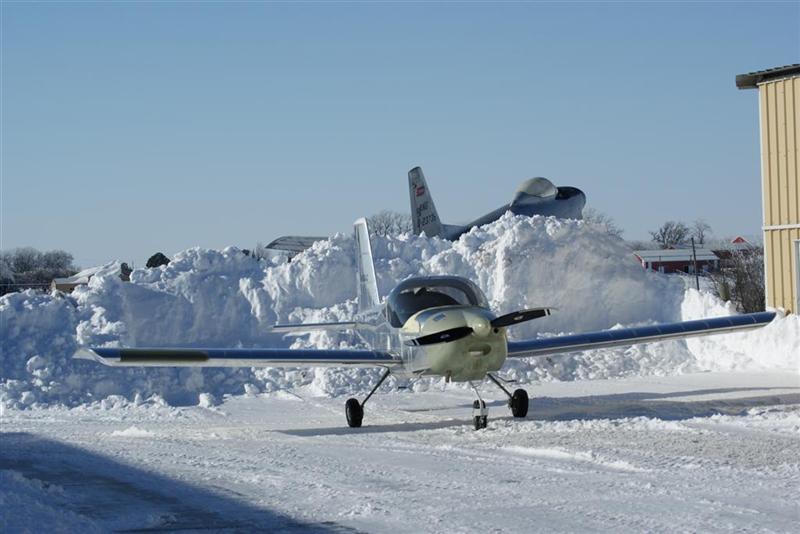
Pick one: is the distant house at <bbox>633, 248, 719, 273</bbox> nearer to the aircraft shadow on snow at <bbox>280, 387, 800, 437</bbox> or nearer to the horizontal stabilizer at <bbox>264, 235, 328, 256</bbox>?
the horizontal stabilizer at <bbox>264, 235, 328, 256</bbox>

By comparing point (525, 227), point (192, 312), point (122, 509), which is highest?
point (525, 227)

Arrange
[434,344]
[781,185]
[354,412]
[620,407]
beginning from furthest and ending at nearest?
[781,185]
[620,407]
[354,412]
[434,344]

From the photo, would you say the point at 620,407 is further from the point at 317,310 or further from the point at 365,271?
the point at 317,310

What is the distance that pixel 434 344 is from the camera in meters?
13.4

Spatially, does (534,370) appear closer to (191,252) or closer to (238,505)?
(191,252)

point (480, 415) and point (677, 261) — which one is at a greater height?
point (677, 261)

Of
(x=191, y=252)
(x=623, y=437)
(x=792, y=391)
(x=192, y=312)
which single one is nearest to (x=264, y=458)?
(x=623, y=437)

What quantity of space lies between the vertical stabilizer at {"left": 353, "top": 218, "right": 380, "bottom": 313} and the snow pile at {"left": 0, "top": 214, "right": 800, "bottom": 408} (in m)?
1.31

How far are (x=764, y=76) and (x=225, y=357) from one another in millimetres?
15341

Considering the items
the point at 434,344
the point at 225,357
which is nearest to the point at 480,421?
the point at 434,344

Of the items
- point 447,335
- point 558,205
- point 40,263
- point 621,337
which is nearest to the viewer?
point 447,335

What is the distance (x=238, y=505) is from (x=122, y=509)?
92 centimetres

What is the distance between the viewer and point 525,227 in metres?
25.5

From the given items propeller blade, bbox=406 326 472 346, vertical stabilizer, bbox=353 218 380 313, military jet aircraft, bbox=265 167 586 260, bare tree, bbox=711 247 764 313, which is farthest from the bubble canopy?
propeller blade, bbox=406 326 472 346
